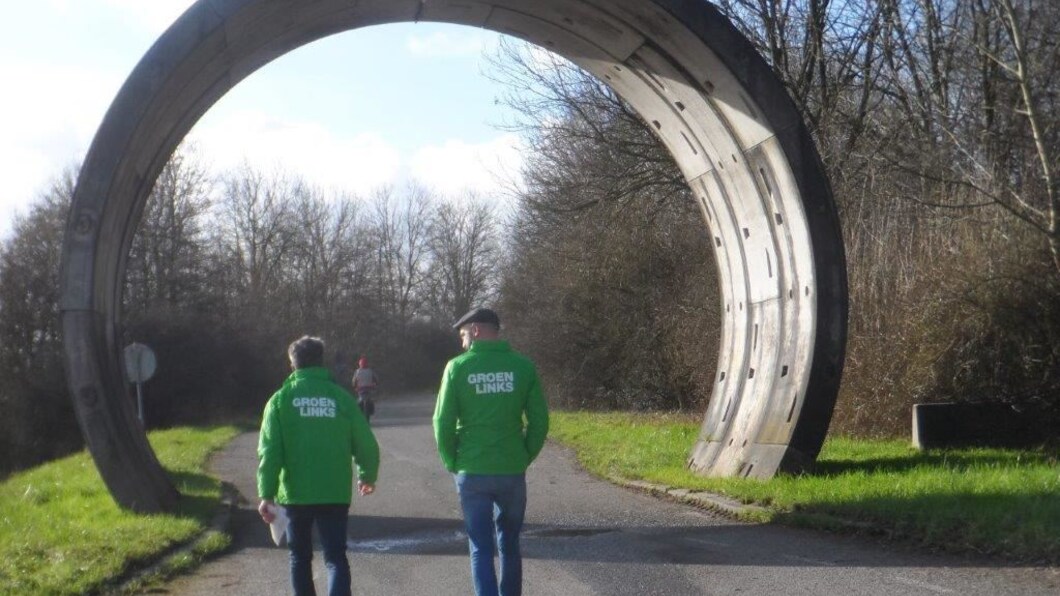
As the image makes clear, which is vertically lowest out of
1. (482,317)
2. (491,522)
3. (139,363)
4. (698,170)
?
(491,522)

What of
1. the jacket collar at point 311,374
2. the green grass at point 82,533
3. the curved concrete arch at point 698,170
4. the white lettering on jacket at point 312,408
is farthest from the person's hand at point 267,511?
the curved concrete arch at point 698,170

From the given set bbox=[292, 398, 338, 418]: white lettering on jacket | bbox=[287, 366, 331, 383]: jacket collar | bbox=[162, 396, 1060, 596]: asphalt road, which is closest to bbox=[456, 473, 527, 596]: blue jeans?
bbox=[292, 398, 338, 418]: white lettering on jacket

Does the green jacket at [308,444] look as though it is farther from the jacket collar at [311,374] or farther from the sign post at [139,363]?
the sign post at [139,363]

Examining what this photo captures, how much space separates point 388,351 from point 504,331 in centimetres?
2741

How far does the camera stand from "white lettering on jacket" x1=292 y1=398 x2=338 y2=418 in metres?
6.84

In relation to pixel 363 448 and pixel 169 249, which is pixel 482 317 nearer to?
pixel 363 448

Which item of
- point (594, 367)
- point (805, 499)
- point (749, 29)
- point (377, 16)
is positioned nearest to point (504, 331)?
point (594, 367)

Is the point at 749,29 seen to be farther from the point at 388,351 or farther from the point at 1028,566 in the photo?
the point at 388,351

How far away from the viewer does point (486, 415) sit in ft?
22.4

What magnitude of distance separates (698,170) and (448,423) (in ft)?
27.8

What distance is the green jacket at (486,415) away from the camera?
6816mm

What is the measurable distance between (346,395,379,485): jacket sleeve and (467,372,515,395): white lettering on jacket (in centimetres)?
68

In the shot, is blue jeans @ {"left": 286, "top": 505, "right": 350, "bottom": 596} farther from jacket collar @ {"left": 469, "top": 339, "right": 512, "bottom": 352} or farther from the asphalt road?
the asphalt road

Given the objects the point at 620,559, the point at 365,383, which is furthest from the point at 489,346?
the point at 365,383
